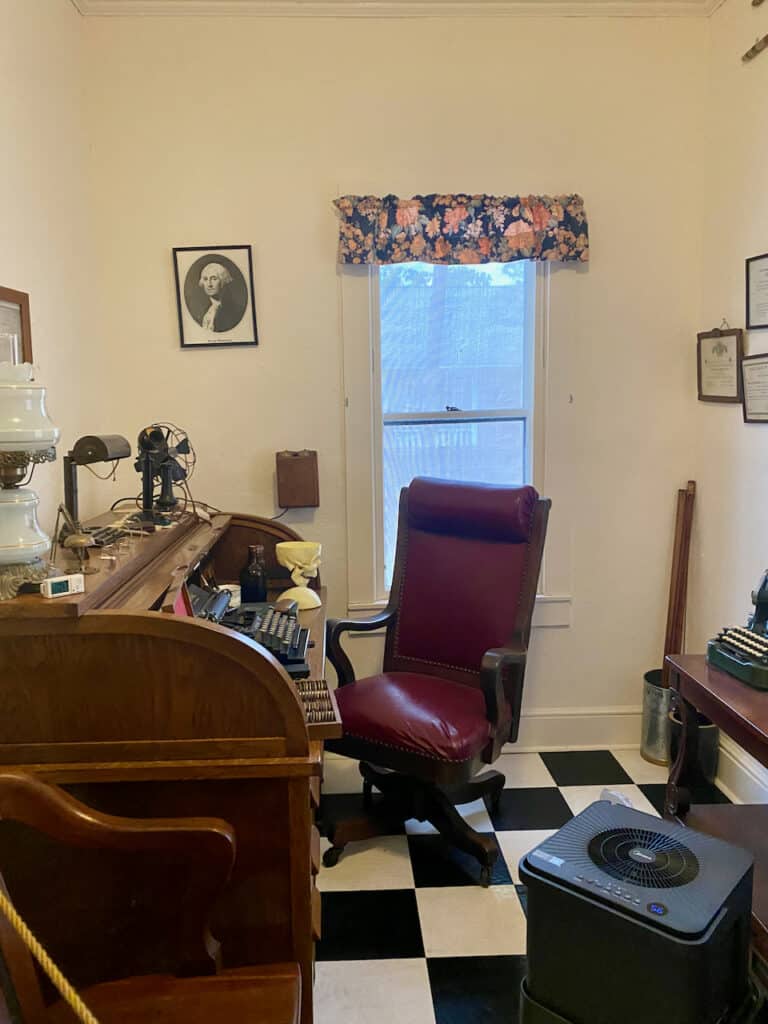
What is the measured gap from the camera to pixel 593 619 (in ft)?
10.0

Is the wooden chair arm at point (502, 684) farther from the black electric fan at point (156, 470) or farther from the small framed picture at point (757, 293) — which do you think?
the small framed picture at point (757, 293)

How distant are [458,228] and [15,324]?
5.08 feet

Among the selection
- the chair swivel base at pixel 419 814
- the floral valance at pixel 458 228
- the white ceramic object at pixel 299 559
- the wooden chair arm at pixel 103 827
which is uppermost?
the floral valance at pixel 458 228

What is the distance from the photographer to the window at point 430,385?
287 cm

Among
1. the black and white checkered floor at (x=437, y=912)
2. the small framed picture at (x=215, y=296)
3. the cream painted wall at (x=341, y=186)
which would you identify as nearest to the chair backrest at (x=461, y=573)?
the cream painted wall at (x=341, y=186)

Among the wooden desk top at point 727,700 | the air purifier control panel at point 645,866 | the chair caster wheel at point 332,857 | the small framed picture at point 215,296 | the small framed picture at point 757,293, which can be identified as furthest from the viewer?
the small framed picture at point 215,296

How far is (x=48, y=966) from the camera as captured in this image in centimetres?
99

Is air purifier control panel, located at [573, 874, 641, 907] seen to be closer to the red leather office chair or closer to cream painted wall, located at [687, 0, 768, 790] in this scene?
the red leather office chair

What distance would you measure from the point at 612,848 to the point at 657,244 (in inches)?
87.3

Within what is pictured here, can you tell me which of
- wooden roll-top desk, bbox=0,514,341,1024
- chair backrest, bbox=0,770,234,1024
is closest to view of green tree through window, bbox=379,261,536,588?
wooden roll-top desk, bbox=0,514,341,1024

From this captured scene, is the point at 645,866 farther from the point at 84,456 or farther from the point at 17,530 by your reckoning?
the point at 84,456

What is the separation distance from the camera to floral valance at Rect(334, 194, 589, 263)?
2.73 m

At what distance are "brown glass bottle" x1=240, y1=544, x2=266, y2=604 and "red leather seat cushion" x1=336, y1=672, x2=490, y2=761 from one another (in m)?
0.41

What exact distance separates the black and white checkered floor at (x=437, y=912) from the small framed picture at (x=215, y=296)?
5.70 ft
